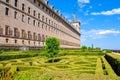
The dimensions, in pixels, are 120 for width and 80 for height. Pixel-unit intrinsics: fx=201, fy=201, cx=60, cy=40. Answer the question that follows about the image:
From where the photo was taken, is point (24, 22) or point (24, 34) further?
point (24, 22)

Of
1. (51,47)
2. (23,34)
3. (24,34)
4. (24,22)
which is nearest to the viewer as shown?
(51,47)

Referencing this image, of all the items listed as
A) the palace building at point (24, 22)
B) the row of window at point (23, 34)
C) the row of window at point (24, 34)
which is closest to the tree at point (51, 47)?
the palace building at point (24, 22)

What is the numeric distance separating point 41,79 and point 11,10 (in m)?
26.1

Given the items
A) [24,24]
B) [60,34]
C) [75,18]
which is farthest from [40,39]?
[75,18]

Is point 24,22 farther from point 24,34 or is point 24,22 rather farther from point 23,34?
point 23,34

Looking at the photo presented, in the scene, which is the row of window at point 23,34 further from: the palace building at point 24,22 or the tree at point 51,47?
the tree at point 51,47

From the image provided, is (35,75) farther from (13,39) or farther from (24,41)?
(24,41)

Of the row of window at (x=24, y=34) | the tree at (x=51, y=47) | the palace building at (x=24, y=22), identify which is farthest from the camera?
the row of window at (x=24, y=34)

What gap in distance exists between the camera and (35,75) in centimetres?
893

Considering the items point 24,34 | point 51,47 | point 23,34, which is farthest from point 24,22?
point 51,47

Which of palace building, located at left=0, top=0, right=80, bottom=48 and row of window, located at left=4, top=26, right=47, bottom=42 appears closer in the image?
palace building, located at left=0, top=0, right=80, bottom=48

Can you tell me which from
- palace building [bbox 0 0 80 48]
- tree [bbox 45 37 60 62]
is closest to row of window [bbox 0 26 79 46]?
palace building [bbox 0 0 80 48]

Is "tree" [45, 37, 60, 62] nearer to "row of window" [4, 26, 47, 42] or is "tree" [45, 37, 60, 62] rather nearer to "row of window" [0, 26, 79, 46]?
"row of window" [0, 26, 79, 46]

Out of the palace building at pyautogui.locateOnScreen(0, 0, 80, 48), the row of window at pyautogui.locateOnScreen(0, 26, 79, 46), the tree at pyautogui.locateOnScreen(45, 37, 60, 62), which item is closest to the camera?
the tree at pyautogui.locateOnScreen(45, 37, 60, 62)
